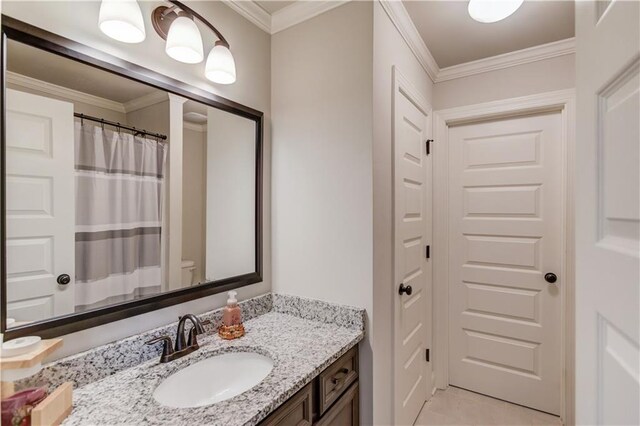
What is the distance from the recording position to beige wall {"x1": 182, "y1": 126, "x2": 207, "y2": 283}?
133cm

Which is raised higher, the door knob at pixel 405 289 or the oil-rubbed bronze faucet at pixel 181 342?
the door knob at pixel 405 289

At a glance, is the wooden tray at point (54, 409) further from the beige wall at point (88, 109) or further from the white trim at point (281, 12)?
the white trim at point (281, 12)

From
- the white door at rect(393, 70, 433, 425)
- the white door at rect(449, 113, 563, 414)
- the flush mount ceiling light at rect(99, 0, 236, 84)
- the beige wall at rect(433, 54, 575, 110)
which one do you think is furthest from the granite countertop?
the beige wall at rect(433, 54, 575, 110)

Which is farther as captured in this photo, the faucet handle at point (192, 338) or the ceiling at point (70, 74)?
the faucet handle at point (192, 338)

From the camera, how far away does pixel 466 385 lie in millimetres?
2348

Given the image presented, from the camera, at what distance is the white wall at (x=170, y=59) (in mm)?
946

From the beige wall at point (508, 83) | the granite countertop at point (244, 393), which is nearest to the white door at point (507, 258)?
the beige wall at point (508, 83)

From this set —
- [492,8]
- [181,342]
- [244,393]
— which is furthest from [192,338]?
[492,8]

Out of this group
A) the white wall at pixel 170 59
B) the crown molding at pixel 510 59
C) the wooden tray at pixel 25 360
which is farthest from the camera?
the crown molding at pixel 510 59

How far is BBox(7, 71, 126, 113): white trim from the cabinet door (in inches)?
52.9

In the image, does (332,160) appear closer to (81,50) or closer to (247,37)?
(247,37)

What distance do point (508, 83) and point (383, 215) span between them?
4.85ft

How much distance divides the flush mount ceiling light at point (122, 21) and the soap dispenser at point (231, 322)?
3.42 feet

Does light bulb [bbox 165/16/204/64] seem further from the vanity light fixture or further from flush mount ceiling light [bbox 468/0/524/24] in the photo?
flush mount ceiling light [bbox 468/0/524/24]
